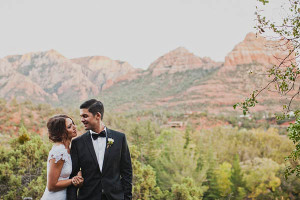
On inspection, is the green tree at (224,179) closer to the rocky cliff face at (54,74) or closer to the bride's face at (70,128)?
→ the bride's face at (70,128)

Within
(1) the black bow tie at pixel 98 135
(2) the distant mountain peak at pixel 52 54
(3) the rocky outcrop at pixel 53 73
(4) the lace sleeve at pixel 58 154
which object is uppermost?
Answer: (2) the distant mountain peak at pixel 52 54

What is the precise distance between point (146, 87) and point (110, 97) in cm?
1592

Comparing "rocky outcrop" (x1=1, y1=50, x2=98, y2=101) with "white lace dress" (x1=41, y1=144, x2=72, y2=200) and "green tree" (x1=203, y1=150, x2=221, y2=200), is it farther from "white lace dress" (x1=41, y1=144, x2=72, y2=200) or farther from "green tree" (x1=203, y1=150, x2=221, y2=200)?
"white lace dress" (x1=41, y1=144, x2=72, y2=200)

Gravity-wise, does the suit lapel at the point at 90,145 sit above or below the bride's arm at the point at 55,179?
above

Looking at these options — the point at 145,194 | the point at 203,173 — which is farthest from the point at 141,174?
the point at 203,173

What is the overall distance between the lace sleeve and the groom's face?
1.03 feet

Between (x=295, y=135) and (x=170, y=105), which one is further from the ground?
(x=295, y=135)

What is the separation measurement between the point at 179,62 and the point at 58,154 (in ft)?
414

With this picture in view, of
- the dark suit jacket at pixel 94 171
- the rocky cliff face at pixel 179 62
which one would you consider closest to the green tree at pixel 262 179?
the dark suit jacket at pixel 94 171

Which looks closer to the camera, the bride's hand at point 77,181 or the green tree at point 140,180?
the bride's hand at point 77,181

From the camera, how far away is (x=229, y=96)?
2901 inches

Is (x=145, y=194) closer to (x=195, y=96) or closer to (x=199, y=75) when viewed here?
(x=195, y=96)

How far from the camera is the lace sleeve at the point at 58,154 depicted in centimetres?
237

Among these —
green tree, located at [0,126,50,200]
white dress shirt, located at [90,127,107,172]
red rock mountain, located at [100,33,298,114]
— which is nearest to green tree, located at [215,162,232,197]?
green tree, located at [0,126,50,200]
